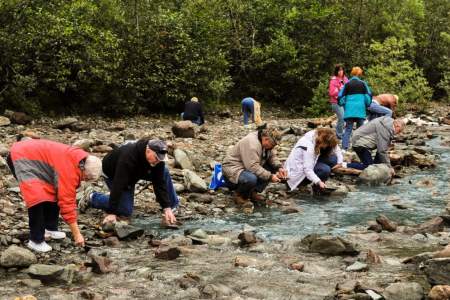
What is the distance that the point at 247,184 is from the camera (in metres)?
9.29

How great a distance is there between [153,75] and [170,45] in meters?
1.68

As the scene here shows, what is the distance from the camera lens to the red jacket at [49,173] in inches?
238

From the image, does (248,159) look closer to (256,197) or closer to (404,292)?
(256,197)

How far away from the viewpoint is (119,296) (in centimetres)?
536

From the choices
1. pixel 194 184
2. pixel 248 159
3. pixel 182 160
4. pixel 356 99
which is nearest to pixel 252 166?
pixel 248 159

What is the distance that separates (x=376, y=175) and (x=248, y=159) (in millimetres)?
3630

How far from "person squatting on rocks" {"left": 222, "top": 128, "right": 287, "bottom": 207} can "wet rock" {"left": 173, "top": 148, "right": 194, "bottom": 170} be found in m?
2.38

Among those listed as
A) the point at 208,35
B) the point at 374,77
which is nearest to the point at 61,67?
the point at 208,35

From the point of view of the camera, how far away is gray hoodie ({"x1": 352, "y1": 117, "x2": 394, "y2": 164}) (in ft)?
37.3

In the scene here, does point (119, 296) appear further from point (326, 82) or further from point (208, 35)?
point (326, 82)

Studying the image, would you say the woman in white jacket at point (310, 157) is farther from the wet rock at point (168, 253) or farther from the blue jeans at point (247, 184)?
the wet rock at point (168, 253)

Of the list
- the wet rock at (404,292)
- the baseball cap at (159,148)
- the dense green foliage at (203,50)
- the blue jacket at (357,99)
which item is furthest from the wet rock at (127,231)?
the dense green foliage at (203,50)

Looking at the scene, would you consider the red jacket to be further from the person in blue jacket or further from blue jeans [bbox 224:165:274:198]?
the person in blue jacket

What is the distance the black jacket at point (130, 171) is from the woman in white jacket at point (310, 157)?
3.10 meters
